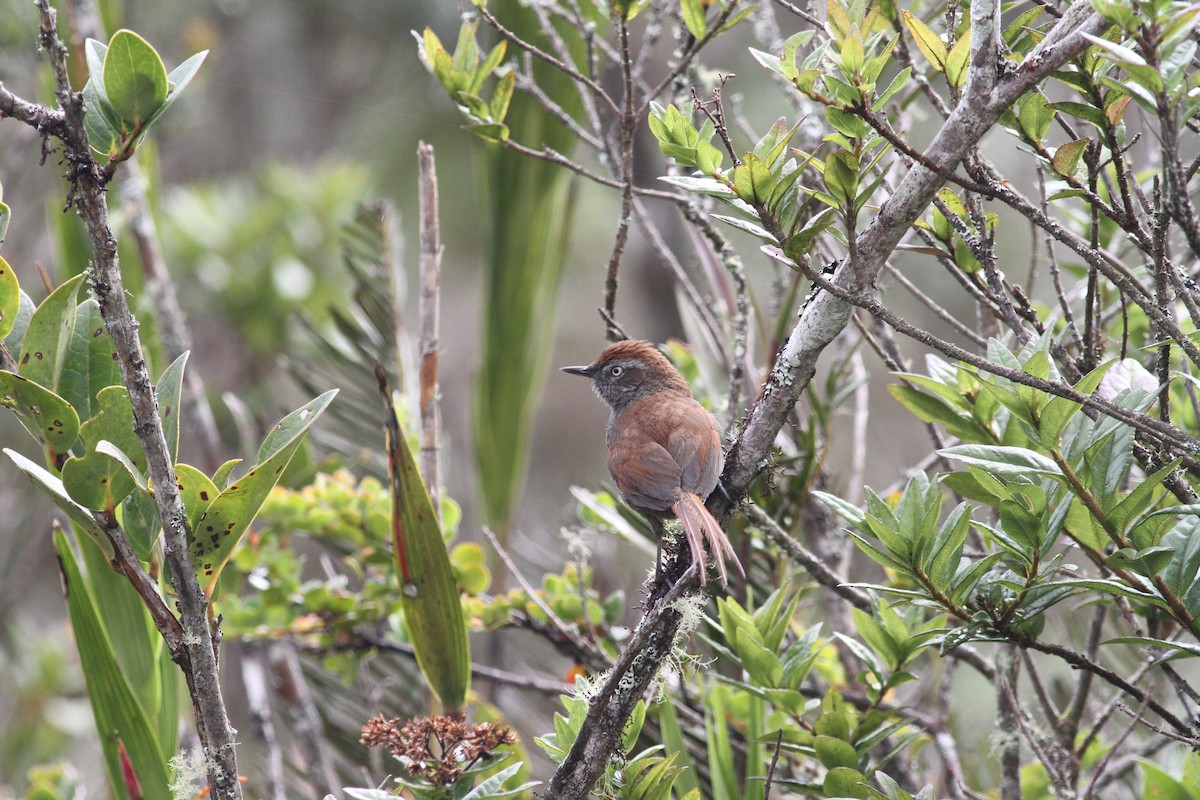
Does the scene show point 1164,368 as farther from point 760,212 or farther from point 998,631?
point 760,212

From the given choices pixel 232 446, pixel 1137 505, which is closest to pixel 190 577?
pixel 1137 505

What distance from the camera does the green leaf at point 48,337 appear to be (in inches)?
49.7

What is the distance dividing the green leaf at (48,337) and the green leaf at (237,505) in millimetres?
278

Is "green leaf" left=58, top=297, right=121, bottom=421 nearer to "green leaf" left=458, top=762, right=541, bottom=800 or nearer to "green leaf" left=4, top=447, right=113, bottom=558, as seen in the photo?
"green leaf" left=4, top=447, right=113, bottom=558

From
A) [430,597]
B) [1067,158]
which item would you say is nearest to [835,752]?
[430,597]

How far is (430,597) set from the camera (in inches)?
67.3

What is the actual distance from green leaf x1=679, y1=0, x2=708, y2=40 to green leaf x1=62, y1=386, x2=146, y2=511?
3.90ft

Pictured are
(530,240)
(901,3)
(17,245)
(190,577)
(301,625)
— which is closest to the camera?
(190,577)

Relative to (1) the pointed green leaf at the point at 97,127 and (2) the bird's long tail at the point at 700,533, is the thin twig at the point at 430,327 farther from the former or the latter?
(1) the pointed green leaf at the point at 97,127

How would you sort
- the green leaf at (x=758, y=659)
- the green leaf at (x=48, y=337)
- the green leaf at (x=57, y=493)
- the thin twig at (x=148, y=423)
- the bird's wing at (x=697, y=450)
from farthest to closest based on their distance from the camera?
the bird's wing at (x=697, y=450) < the green leaf at (x=758, y=659) < the green leaf at (x=48, y=337) < the green leaf at (x=57, y=493) < the thin twig at (x=148, y=423)

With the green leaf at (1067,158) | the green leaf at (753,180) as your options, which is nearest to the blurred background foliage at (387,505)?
the green leaf at (1067,158)

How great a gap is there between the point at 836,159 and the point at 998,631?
2.23 ft

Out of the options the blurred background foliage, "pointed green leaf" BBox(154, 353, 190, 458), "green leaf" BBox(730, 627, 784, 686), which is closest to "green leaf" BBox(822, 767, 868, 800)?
the blurred background foliage

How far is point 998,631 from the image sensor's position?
4.53 feet
